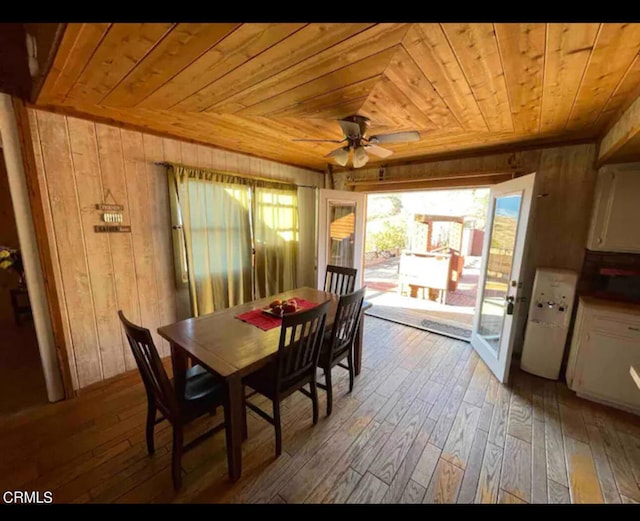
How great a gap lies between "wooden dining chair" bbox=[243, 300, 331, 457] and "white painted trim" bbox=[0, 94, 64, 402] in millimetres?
1739

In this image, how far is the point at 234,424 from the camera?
4.83 feet

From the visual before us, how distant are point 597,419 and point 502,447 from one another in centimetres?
98

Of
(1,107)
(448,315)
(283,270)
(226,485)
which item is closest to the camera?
(226,485)

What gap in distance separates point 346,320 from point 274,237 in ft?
6.19

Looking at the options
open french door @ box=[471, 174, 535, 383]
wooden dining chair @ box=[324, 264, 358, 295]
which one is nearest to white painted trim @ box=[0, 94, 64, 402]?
wooden dining chair @ box=[324, 264, 358, 295]

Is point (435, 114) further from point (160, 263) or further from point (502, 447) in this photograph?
point (160, 263)

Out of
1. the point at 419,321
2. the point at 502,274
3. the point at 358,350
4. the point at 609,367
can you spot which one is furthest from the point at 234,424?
the point at 419,321

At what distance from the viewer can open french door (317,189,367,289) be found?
3.71 meters

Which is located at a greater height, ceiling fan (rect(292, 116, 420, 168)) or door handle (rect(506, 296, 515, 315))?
ceiling fan (rect(292, 116, 420, 168))

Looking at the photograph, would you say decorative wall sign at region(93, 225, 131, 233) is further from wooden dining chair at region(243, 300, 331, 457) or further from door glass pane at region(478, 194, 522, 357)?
door glass pane at region(478, 194, 522, 357)

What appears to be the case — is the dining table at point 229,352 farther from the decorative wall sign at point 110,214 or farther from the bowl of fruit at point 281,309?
the decorative wall sign at point 110,214
